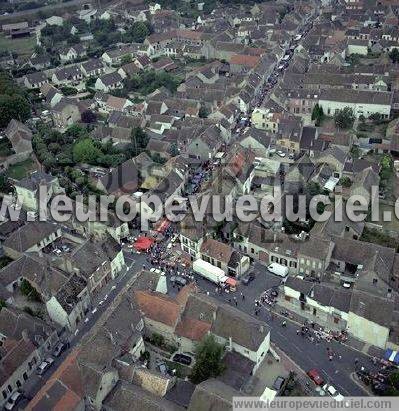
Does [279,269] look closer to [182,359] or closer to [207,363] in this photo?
[182,359]

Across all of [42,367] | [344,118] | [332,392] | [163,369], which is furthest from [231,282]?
[344,118]

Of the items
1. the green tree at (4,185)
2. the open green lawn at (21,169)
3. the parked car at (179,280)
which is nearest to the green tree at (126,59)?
the open green lawn at (21,169)

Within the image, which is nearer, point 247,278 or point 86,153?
point 247,278

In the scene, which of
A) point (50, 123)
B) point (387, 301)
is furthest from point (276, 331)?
point (50, 123)

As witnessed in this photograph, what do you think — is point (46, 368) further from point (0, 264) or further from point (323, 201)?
point (323, 201)

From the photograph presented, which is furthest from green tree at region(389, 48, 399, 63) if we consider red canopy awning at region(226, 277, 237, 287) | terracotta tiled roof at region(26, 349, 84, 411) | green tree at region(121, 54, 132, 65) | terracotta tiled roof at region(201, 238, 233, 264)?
terracotta tiled roof at region(26, 349, 84, 411)

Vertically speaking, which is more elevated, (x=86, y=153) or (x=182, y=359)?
(x=86, y=153)
